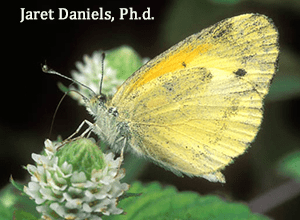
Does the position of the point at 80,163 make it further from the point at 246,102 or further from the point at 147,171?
the point at 147,171

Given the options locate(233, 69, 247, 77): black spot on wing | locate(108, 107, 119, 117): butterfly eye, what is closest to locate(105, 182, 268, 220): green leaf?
locate(108, 107, 119, 117): butterfly eye

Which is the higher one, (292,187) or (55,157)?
(55,157)

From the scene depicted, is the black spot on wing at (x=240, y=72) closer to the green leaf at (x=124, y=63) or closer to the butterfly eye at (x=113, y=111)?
the butterfly eye at (x=113, y=111)

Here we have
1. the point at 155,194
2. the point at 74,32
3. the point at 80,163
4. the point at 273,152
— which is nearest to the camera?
the point at 80,163

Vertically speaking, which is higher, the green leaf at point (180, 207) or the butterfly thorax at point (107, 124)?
the butterfly thorax at point (107, 124)

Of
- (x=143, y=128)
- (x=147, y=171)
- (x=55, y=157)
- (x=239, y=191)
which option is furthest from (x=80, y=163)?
(x=239, y=191)

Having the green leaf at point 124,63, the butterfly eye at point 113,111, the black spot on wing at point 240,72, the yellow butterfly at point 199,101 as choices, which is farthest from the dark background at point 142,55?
the black spot on wing at point 240,72

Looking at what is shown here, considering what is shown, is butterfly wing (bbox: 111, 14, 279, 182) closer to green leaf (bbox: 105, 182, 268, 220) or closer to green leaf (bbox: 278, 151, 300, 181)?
green leaf (bbox: 105, 182, 268, 220)
